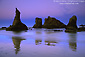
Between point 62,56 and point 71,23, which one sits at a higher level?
point 71,23

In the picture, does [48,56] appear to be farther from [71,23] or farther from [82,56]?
[71,23]

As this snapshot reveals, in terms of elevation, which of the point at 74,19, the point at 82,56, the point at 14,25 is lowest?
the point at 82,56

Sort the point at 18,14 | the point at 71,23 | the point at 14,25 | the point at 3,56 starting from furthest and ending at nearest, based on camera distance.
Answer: the point at 71,23 < the point at 18,14 < the point at 14,25 < the point at 3,56

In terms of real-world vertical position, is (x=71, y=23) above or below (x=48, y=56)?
above

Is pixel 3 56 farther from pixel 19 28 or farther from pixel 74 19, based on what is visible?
pixel 74 19

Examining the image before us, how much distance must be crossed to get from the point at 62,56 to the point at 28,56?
9.72 ft

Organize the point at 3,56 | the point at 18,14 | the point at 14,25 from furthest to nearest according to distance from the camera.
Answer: the point at 18,14
the point at 14,25
the point at 3,56

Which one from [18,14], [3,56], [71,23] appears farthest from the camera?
[71,23]

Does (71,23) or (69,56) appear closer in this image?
(69,56)

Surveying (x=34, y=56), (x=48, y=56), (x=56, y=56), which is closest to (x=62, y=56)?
(x=56, y=56)

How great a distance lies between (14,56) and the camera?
8438 millimetres

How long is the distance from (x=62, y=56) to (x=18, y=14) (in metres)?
78.3

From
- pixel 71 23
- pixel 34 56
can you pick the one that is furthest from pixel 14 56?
pixel 71 23

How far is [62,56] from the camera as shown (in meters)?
8.66
